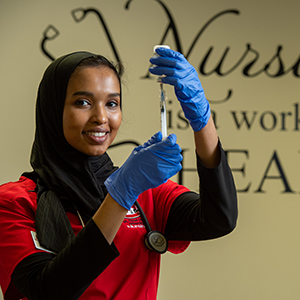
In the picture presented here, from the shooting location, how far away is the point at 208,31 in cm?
212

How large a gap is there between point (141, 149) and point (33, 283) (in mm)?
397

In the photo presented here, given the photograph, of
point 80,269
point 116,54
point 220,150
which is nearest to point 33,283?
point 80,269

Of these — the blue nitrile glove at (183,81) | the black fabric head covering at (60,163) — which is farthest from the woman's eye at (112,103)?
the blue nitrile glove at (183,81)

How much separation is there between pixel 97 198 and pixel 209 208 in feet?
1.08

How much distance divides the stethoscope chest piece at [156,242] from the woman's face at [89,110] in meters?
0.28

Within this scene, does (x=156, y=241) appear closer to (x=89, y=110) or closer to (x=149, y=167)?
(x=149, y=167)

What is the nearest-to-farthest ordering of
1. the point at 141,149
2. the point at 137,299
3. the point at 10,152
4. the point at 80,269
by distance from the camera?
the point at 80,269 → the point at 141,149 → the point at 137,299 → the point at 10,152

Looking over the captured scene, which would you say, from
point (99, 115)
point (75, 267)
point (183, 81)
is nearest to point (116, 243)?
point (75, 267)

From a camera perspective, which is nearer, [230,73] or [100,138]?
[100,138]

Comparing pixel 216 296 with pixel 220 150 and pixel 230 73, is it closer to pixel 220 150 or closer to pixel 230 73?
pixel 230 73

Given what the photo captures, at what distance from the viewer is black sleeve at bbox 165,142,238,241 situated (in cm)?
94

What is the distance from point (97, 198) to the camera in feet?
3.56

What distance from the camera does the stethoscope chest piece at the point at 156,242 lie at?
1.04 m

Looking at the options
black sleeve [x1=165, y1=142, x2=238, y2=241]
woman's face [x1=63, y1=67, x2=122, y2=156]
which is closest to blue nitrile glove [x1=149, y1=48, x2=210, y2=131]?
black sleeve [x1=165, y1=142, x2=238, y2=241]
